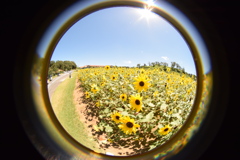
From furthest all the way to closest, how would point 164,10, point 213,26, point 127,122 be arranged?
point 127,122
point 164,10
point 213,26

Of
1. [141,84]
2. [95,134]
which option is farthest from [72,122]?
[141,84]

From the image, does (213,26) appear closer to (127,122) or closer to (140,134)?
(127,122)

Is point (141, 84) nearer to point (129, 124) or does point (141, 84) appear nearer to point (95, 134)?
point (129, 124)

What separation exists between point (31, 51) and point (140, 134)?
187cm

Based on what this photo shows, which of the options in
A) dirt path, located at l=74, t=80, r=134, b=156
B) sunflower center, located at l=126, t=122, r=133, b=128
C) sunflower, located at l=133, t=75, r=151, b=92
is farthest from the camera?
sunflower, located at l=133, t=75, r=151, b=92

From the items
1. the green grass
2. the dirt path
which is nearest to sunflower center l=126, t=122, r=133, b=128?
the dirt path

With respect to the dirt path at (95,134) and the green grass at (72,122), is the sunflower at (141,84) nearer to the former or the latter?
the dirt path at (95,134)

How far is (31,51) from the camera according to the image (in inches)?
37.1

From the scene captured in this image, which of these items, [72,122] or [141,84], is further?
[72,122]

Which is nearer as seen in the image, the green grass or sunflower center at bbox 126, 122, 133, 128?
sunflower center at bbox 126, 122, 133, 128

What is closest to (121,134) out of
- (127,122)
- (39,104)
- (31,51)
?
(127,122)

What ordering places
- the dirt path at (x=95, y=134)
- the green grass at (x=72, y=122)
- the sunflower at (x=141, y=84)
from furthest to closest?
the sunflower at (x=141, y=84), the green grass at (x=72, y=122), the dirt path at (x=95, y=134)

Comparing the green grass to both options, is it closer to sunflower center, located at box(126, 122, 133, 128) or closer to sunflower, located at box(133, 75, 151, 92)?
sunflower center, located at box(126, 122, 133, 128)

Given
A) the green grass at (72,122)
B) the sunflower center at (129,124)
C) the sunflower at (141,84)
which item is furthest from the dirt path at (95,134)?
the sunflower at (141,84)
